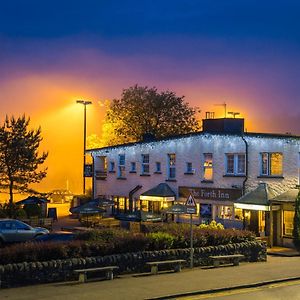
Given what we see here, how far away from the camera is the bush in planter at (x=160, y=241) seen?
21859 mm

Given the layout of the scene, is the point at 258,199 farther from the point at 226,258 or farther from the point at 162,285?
the point at 162,285

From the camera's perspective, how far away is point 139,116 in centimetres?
6438

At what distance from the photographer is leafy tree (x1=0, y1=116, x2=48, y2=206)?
4556cm

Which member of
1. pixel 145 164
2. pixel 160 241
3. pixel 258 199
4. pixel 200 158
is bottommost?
pixel 160 241

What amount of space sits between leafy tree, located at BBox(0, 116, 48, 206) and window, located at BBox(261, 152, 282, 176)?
19186 mm

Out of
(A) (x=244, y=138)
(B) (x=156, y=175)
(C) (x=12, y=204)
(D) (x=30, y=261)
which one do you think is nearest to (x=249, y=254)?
(D) (x=30, y=261)

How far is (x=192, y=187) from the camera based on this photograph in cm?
3753

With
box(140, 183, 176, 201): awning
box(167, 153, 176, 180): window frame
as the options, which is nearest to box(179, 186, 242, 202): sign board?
box(140, 183, 176, 201): awning

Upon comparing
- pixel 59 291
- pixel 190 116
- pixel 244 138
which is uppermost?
pixel 190 116

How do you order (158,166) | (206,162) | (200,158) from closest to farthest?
1. (206,162)
2. (200,158)
3. (158,166)

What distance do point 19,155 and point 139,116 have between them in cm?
2103

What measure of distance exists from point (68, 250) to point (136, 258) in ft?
8.03

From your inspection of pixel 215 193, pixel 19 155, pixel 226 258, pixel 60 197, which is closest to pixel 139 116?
pixel 60 197

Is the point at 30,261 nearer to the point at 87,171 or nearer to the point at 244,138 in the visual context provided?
the point at 244,138
